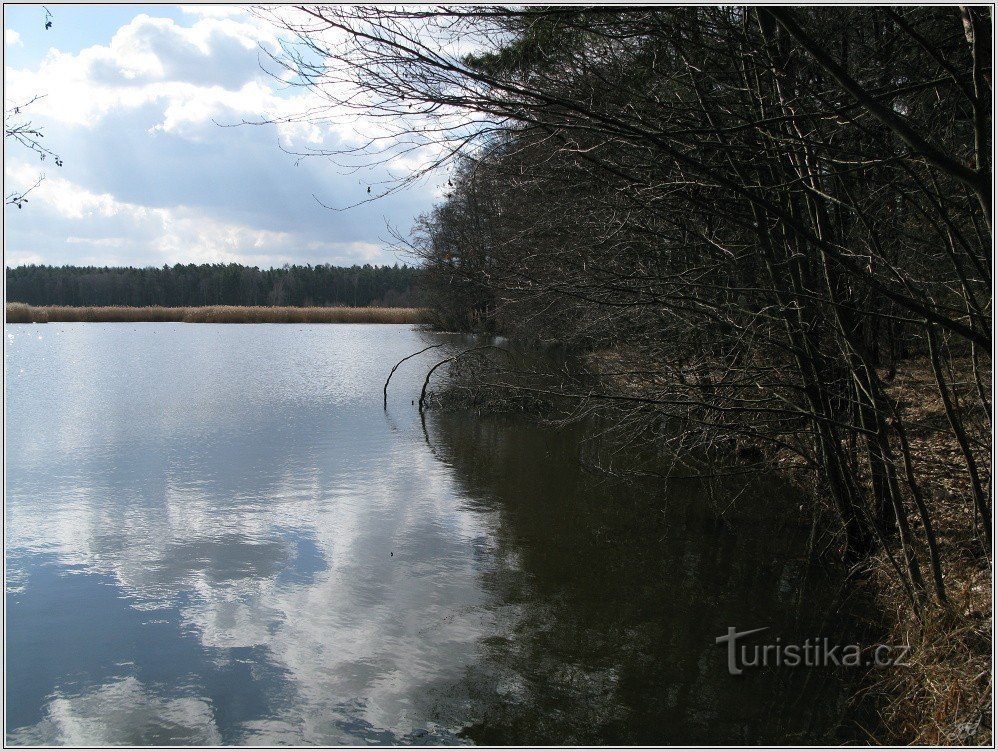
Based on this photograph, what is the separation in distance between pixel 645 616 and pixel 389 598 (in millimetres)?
1929

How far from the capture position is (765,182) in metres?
5.26

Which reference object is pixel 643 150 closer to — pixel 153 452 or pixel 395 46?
pixel 395 46

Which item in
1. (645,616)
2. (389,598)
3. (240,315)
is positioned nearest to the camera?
(645,616)

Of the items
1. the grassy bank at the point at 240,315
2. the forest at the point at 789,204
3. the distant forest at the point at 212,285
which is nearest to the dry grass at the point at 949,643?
the forest at the point at 789,204

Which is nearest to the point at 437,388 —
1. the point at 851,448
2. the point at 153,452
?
the point at 153,452

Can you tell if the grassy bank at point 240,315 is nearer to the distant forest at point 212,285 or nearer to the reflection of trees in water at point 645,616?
the distant forest at point 212,285

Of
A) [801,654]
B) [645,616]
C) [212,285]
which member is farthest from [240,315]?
[801,654]

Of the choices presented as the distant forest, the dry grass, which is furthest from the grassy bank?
the dry grass

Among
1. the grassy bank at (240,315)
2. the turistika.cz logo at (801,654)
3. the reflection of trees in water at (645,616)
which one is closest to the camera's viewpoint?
the reflection of trees in water at (645,616)

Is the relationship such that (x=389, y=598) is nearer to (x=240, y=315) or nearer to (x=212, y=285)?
(x=240, y=315)

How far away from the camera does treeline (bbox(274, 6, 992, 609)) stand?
3.45 metres

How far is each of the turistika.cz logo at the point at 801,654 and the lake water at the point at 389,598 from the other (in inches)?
4.0

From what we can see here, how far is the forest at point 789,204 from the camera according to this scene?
3473 mm

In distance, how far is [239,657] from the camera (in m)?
5.15
